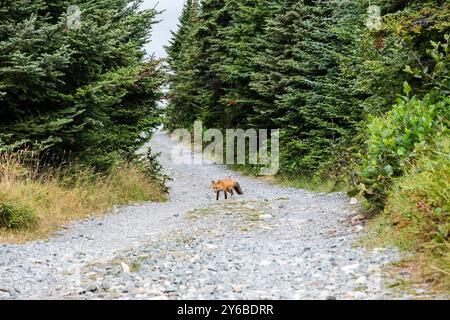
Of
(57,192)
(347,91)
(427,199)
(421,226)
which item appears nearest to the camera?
(421,226)

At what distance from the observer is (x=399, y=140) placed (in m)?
6.42

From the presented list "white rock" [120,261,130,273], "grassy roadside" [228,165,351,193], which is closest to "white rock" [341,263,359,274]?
"white rock" [120,261,130,273]

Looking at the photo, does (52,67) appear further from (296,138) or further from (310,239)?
(296,138)

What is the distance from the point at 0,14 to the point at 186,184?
10.4 m

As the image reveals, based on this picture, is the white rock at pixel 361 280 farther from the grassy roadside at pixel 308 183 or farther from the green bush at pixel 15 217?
the grassy roadside at pixel 308 183

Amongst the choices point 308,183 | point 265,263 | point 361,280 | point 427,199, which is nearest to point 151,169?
point 308,183

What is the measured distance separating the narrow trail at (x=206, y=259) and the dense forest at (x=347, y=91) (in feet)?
2.25

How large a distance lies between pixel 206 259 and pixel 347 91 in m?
10.7

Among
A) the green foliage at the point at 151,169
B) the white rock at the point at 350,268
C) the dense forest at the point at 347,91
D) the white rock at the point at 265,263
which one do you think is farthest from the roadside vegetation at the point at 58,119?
the white rock at the point at 350,268

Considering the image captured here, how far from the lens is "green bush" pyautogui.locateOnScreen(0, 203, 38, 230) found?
759 cm

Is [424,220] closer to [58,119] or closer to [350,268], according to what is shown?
[350,268]

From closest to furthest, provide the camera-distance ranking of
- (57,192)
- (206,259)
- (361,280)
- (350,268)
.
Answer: (361,280) → (350,268) → (206,259) → (57,192)

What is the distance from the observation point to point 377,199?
6.88 m

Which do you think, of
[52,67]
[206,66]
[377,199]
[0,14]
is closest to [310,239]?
[377,199]
